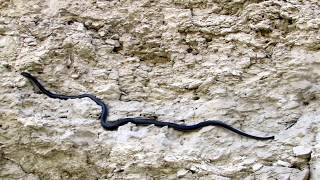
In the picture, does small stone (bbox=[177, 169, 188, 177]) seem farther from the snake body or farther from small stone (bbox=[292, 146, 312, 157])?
small stone (bbox=[292, 146, 312, 157])

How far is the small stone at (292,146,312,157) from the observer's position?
239cm

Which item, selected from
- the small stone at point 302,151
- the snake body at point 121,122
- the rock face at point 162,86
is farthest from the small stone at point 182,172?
the small stone at point 302,151

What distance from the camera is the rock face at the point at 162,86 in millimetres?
2510

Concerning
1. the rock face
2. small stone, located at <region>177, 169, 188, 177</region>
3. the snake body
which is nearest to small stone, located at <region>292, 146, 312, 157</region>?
the rock face

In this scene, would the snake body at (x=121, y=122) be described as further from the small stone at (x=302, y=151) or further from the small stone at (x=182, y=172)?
the small stone at (x=182, y=172)

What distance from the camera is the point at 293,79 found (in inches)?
106

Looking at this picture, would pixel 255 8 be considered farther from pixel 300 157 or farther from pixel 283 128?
pixel 300 157

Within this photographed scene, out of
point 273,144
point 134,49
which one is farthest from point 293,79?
point 134,49

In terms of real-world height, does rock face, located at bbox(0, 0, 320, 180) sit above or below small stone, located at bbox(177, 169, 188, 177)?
above

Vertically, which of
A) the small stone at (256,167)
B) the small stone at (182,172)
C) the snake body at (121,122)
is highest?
the snake body at (121,122)

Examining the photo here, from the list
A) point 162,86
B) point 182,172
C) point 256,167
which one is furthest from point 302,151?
point 162,86

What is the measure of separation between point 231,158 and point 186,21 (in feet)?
3.06

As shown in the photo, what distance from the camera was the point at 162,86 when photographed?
2.89 metres

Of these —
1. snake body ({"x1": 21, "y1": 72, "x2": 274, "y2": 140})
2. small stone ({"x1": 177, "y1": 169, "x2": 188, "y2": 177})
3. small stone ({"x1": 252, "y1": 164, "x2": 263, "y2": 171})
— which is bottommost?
small stone ({"x1": 177, "y1": 169, "x2": 188, "y2": 177})
